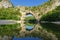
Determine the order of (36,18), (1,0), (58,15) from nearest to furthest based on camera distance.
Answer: (58,15) < (36,18) < (1,0)

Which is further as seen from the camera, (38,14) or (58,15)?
(38,14)

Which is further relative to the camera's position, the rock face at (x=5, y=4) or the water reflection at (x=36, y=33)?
the rock face at (x=5, y=4)

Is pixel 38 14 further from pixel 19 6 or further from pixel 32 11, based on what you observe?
pixel 19 6

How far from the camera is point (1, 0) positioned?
88.7m

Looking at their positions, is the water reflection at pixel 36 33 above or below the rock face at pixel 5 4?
below

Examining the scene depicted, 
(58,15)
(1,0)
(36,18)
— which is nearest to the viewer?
(58,15)

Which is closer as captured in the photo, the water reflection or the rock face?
the water reflection

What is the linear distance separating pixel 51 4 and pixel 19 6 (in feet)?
47.2

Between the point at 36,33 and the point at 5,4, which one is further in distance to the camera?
the point at 5,4

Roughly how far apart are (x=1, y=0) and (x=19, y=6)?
10.0m

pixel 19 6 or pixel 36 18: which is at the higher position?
pixel 19 6

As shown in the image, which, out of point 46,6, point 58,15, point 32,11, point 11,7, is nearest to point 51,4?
point 46,6

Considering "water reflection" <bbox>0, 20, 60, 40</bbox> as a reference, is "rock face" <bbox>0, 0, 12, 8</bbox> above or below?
above

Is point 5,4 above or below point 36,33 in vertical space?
above
